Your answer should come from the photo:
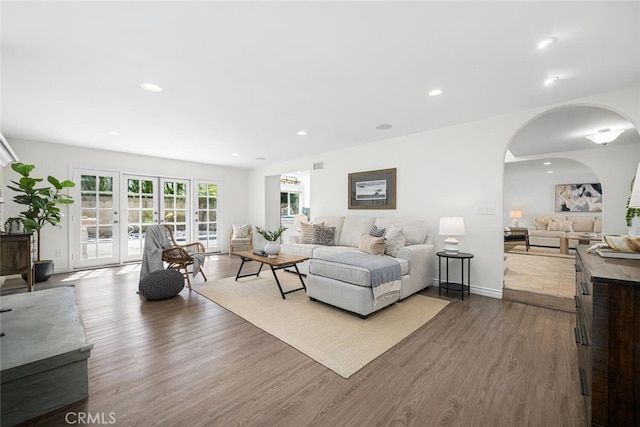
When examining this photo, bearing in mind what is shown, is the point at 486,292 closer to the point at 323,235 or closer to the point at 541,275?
the point at 541,275

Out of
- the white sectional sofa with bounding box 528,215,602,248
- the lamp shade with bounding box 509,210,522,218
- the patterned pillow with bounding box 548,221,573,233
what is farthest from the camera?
Answer: the lamp shade with bounding box 509,210,522,218

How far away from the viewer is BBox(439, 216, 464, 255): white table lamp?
337cm

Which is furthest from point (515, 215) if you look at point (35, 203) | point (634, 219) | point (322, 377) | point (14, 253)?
point (35, 203)

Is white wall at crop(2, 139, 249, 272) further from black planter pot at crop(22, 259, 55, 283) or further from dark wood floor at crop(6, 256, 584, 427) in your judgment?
dark wood floor at crop(6, 256, 584, 427)

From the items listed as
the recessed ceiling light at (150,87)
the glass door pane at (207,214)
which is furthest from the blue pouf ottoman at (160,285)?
the glass door pane at (207,214)

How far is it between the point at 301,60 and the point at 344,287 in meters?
2.20

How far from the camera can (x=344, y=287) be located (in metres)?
2.82

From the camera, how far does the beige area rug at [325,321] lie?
207 centimetres

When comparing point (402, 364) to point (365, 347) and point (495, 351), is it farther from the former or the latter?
point (495, 351)

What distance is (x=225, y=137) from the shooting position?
4.35 meters

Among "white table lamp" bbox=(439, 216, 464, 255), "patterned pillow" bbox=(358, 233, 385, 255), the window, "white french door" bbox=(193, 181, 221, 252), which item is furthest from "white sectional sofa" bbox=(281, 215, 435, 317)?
the window

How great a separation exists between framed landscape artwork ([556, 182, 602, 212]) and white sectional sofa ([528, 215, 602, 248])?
27 centimetres

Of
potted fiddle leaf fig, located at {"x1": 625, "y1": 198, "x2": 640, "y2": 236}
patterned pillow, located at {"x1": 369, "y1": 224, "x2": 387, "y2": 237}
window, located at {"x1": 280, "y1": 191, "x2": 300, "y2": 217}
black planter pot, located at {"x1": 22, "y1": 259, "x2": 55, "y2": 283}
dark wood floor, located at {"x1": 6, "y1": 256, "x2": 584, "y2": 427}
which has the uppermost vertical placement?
window, located at {"x1": 280, "y1": 191, "x2": 300, "y2": 217}

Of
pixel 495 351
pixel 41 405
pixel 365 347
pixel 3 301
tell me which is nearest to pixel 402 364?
pixel 365 347
